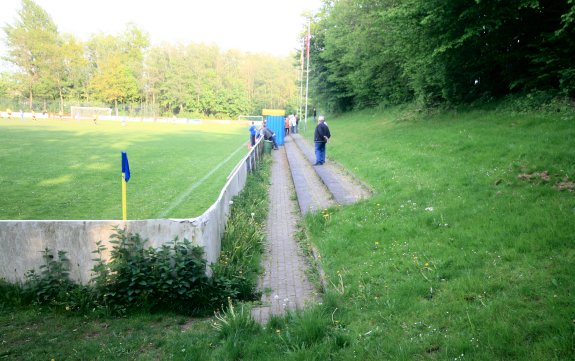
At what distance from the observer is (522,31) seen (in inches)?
531

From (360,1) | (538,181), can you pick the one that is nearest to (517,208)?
(538,181)

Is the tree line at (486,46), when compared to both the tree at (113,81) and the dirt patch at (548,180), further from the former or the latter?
the tree at (113,81)

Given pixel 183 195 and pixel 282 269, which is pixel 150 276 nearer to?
pixel 282 269

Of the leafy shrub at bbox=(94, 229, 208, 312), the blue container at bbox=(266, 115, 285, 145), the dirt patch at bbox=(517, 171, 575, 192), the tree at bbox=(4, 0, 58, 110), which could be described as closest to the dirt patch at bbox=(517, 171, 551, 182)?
the dirt patch at bbox=(517, 171, 575, 192)

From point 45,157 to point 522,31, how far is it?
19657mm

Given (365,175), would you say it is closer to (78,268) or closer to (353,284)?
(353,284)

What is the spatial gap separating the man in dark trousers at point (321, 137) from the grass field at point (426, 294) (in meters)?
8.05

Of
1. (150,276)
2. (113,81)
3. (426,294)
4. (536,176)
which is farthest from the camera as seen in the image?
(113,81)

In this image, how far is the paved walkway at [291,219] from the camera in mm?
5668

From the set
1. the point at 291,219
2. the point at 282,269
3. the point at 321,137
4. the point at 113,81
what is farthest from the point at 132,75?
the point at 282,269

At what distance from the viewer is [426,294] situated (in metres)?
4.54

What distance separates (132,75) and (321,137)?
272 feet

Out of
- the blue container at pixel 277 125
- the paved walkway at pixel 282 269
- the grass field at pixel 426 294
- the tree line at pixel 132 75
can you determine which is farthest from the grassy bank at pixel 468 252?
the tree line at pixel 132 75

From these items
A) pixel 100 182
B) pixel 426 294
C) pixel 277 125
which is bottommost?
pixel 100 182
